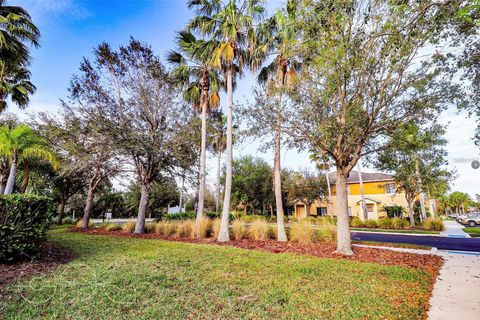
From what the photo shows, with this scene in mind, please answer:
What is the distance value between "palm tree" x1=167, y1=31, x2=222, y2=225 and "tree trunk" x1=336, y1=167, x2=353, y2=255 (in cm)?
747

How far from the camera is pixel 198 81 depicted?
14781 millimetres

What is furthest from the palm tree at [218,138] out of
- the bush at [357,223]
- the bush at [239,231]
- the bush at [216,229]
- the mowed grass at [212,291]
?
the mowed grass at [212,291]

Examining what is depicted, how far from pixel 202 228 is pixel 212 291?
329 inches

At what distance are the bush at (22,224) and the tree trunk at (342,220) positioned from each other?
890 cm

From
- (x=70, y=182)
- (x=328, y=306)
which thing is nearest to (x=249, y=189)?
(x=70, y=182)

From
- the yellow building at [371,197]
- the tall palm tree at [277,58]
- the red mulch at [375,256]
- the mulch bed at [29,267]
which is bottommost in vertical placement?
the red mulch at [375,256]

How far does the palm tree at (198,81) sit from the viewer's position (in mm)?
13570

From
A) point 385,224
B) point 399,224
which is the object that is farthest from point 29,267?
point 399,224

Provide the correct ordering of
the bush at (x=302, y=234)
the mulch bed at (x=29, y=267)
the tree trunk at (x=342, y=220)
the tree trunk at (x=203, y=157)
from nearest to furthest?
the mulch bed at (x=29, y=267) < the tree trunk at (x=342, y=220) < the bush at (x=302, y=234) < the tree trunk at (x=203, y=157)

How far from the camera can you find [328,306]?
11.8ft

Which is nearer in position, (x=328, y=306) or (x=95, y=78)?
(x=328, y=306)

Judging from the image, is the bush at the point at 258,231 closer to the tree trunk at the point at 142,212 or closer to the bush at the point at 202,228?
the bush at the point at 202,228

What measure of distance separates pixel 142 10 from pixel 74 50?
190 inches

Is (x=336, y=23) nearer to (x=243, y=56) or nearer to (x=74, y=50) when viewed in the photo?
(x=243, y=56)
